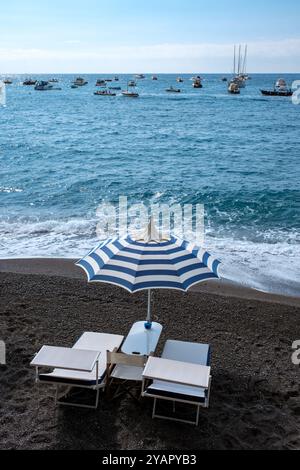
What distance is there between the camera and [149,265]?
6172mm

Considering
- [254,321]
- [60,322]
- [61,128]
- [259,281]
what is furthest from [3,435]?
[61,128]

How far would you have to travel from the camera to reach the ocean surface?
1357 centimetres

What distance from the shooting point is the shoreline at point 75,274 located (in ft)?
33.3

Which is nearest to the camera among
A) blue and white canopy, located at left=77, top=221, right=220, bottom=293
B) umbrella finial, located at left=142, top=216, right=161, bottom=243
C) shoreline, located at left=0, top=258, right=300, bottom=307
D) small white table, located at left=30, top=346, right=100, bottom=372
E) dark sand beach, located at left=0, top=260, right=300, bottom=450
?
dark sand beach, located at left=0, top=260, right=300, bottom=450

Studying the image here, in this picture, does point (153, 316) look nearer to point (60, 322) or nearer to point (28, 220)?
point (60, 322)

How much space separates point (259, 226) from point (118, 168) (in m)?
14.3

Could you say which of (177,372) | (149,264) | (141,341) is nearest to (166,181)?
(141,341)

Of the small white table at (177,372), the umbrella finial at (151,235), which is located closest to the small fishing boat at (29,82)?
the umbrella finial at (151,235)

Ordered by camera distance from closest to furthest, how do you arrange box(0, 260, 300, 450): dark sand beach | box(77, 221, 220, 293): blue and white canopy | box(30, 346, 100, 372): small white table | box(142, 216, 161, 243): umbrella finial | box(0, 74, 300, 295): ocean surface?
box(0, 260, 300, 450): dark sand beach → box(30, 346, 100, 372): small white table → box(77, 221, 220, 293): blue and white canopy → box(142, 216, 161, 243): umbrella finial → box(0, 74, 300, 295): ocean surface

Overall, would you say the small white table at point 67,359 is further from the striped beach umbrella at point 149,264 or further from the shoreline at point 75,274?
the shoreline at point 75,274

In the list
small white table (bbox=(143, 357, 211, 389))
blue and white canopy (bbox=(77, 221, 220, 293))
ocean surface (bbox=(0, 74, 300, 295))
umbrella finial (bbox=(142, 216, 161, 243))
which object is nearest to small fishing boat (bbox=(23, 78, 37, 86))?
ocean surface (bbox=(0, 74, 300, 295))

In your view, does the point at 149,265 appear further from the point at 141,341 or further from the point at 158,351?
the point at 158,351

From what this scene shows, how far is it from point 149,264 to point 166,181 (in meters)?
19.0

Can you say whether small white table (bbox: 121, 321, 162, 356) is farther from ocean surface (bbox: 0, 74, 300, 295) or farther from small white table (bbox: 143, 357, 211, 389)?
ocean surface (bbox: 0, 74, 300, 295)
